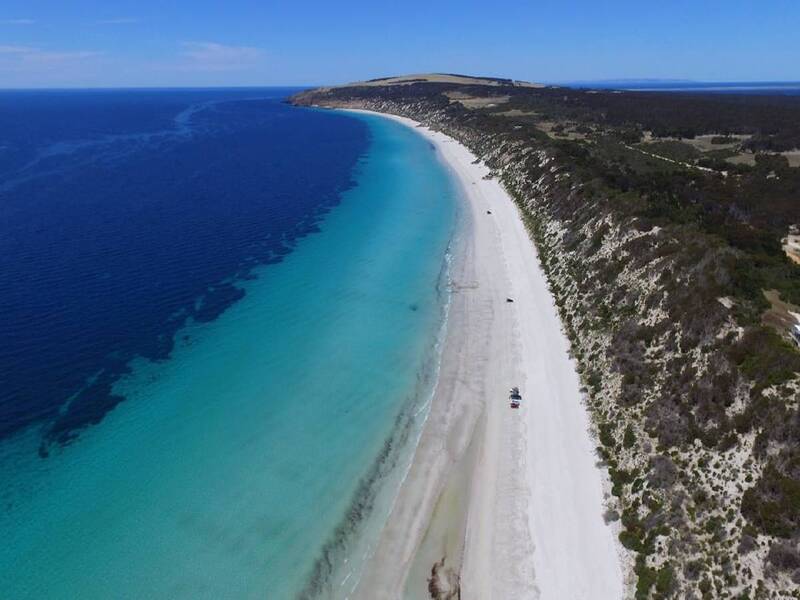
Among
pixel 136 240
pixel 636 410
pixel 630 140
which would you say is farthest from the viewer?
pixel 630 140

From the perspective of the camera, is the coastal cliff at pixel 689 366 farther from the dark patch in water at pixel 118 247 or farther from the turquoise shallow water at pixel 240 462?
the dark patch in water at pixel 118 247

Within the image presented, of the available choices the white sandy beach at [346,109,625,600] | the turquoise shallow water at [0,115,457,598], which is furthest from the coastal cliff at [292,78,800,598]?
the turquoise shallow water at [0,115,457,598]

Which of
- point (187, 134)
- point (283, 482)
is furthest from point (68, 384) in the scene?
point (187, 134)

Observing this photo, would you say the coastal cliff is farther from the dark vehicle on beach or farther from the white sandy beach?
the dark vehicle on beach

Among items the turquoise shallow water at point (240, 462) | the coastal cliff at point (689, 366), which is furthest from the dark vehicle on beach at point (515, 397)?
the turquoise shallow water at point (240, 462)

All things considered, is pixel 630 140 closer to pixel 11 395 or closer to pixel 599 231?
pixel 599 231

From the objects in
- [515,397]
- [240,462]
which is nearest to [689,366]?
[515,397]

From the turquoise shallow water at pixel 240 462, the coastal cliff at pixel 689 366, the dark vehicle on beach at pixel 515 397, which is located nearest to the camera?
the coastal cliff at pixel 689 366

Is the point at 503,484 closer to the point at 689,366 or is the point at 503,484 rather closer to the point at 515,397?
the point at 515,397
